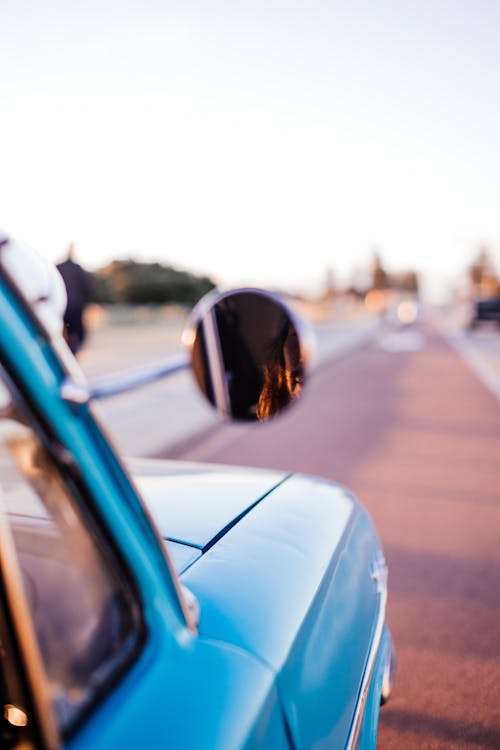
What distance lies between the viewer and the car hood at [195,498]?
1556mm

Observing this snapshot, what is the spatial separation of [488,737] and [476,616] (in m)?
0.94

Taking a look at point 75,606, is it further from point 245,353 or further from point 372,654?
point 372,654

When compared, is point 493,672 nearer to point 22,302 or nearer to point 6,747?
point 6,747

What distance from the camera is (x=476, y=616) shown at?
3.25 meters

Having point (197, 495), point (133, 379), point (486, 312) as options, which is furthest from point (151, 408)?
point (486, 312)

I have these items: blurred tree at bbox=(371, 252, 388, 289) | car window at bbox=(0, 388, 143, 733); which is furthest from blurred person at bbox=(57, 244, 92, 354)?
blurred tree at bbox=(371, 252, 388, 289)

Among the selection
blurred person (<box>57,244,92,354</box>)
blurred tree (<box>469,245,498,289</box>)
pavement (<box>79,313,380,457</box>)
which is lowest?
blurred tree (<box>469,245,498,289</box>)

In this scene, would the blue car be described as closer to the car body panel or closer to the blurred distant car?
the car body panel

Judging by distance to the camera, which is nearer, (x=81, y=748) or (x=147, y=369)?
(x=81, y=748)

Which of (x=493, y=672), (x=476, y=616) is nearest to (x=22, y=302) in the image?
(x=493, y=672)

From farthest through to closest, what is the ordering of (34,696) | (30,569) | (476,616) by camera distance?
(476,616) < (30,569) < (34,696)

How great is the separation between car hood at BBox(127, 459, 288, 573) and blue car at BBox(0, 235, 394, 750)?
0.02m

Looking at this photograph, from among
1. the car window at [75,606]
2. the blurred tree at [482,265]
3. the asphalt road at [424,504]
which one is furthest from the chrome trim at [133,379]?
the blurred tree at [482,265]

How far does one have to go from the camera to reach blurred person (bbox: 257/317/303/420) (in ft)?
4.10
